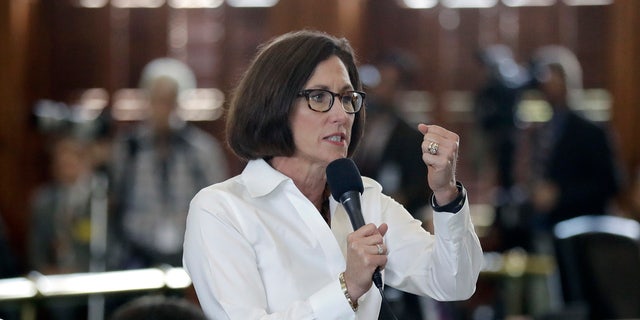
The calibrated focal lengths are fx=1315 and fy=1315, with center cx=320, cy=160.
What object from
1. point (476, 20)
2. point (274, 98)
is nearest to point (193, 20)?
point (476, 20)

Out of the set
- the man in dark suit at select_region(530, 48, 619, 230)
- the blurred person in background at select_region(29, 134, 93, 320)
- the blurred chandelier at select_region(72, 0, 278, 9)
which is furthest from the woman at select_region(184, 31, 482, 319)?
the blurred chandelier at select_region(72, 0, 278, 9)

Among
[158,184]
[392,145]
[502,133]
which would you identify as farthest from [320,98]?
[502,133]

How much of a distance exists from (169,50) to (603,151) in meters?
3.03

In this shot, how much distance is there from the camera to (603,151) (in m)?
7.02

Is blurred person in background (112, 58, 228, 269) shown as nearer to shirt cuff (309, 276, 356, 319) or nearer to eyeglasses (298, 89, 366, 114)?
eyeglasses (298, 89, 366, 114)

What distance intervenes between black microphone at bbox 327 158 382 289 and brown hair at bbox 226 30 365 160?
0.23m

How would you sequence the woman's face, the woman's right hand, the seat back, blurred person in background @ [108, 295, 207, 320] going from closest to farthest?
blurred person in background @ [108, 295, 207, 320] → the woman's right hand → the woman's face → the seat back

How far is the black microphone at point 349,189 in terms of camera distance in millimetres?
2404

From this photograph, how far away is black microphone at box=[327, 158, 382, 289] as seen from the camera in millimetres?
2404

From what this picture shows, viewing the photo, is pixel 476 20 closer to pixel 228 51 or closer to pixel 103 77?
pixel 228 51

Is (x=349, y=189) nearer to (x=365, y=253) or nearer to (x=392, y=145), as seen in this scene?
(x=365, y=253)

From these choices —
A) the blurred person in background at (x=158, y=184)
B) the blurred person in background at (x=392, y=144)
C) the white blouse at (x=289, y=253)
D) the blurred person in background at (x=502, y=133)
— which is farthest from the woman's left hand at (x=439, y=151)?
the blurred person in background at (x=502, y=133)

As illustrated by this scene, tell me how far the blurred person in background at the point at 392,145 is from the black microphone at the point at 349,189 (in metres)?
3.34

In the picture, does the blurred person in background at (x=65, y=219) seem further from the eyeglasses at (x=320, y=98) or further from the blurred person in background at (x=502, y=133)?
the eyeglasses at (x=320, y=98)
